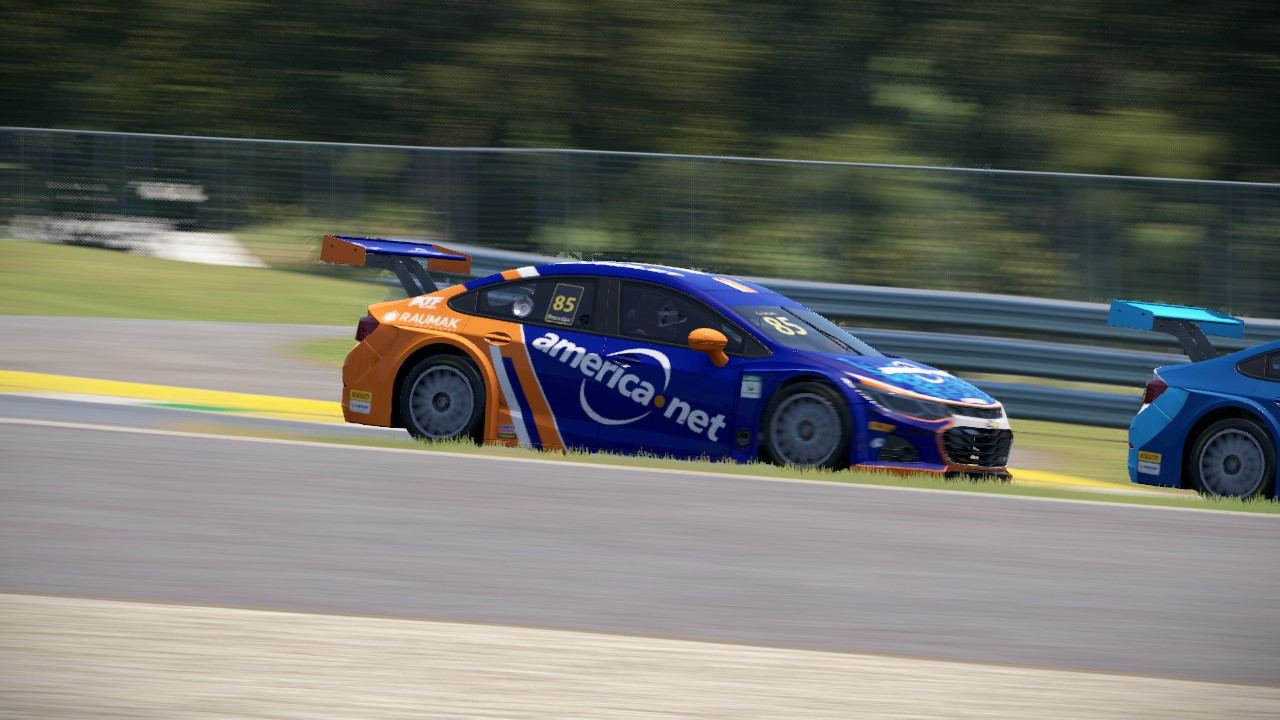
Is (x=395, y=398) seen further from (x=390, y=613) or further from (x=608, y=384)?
(x=390, y=613)

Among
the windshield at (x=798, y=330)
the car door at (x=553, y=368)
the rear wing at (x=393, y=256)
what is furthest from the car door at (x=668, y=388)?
the rear wing at (x=393, y=256)

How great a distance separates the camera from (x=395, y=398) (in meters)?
11.3

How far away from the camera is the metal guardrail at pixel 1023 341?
46.9 ft

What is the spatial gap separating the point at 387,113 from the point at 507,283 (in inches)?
627

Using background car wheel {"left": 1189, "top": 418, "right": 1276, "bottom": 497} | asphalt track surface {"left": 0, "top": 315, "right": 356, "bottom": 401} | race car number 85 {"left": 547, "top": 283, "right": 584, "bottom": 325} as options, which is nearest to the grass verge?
asphalt track surface {"left": 0, "top": 315, "right": 356, "bottom": 401}

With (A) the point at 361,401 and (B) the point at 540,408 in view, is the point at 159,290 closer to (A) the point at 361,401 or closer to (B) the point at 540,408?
(A) the point at 361,401

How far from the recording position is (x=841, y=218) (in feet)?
51.9

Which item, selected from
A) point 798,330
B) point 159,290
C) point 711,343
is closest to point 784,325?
point 798,330

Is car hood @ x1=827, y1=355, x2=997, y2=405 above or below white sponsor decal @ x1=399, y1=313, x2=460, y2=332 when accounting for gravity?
below

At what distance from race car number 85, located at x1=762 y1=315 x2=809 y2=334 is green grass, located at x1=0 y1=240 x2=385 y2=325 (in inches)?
381

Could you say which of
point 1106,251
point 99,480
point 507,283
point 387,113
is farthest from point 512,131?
point 99,480

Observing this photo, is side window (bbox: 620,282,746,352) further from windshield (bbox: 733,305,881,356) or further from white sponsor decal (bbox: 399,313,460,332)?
white sponsor decal (bbox: 399,313,460,332)

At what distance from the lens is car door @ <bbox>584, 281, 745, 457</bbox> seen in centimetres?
1069

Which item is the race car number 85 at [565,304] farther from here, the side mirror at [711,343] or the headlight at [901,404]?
the headlight at [901,404]
